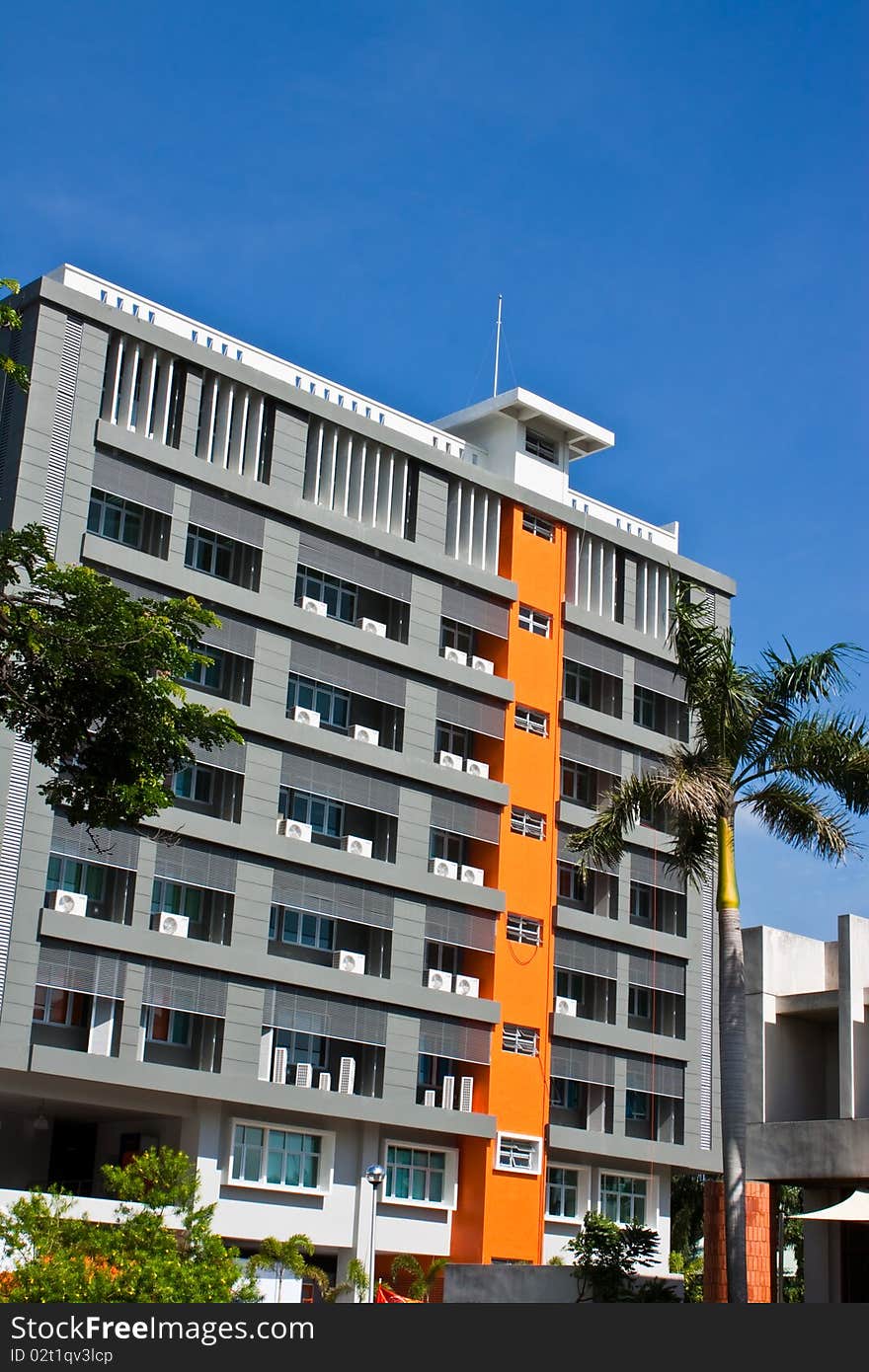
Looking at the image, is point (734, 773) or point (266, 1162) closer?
point (734, 773)

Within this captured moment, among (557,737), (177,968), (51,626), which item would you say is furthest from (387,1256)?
(51,626)

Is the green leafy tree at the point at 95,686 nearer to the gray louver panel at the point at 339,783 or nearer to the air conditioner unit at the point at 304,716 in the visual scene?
the gray louver panel at the point at 339,783

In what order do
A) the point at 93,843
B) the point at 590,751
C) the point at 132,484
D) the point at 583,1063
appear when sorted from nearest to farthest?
the point at 93,843
the point at 132,484
the point at 583,1063
the point at 590,751

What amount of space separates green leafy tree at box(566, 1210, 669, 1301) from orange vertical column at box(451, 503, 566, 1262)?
11.6 m

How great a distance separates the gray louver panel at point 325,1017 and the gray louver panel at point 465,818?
218 inches

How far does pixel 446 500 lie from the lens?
4822 cm

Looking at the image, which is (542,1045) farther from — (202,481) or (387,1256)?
(202,481)

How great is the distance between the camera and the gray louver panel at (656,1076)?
160ft

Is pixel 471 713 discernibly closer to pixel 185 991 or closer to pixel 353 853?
pixel 353 853

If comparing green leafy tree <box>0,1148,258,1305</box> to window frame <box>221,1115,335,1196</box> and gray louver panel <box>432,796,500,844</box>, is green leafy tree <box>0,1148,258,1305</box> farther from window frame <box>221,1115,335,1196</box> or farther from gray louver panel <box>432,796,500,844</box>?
gray louver panel <box>432,796,500,844</box>

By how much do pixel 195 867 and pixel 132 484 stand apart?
935 cm

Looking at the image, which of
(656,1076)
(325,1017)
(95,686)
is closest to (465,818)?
(325,1017)

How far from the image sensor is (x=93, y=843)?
37.9 metres

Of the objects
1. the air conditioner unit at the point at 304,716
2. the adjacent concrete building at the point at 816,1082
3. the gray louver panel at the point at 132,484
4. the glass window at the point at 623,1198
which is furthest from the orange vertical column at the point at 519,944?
the gray louver panel at the point at 132,484
